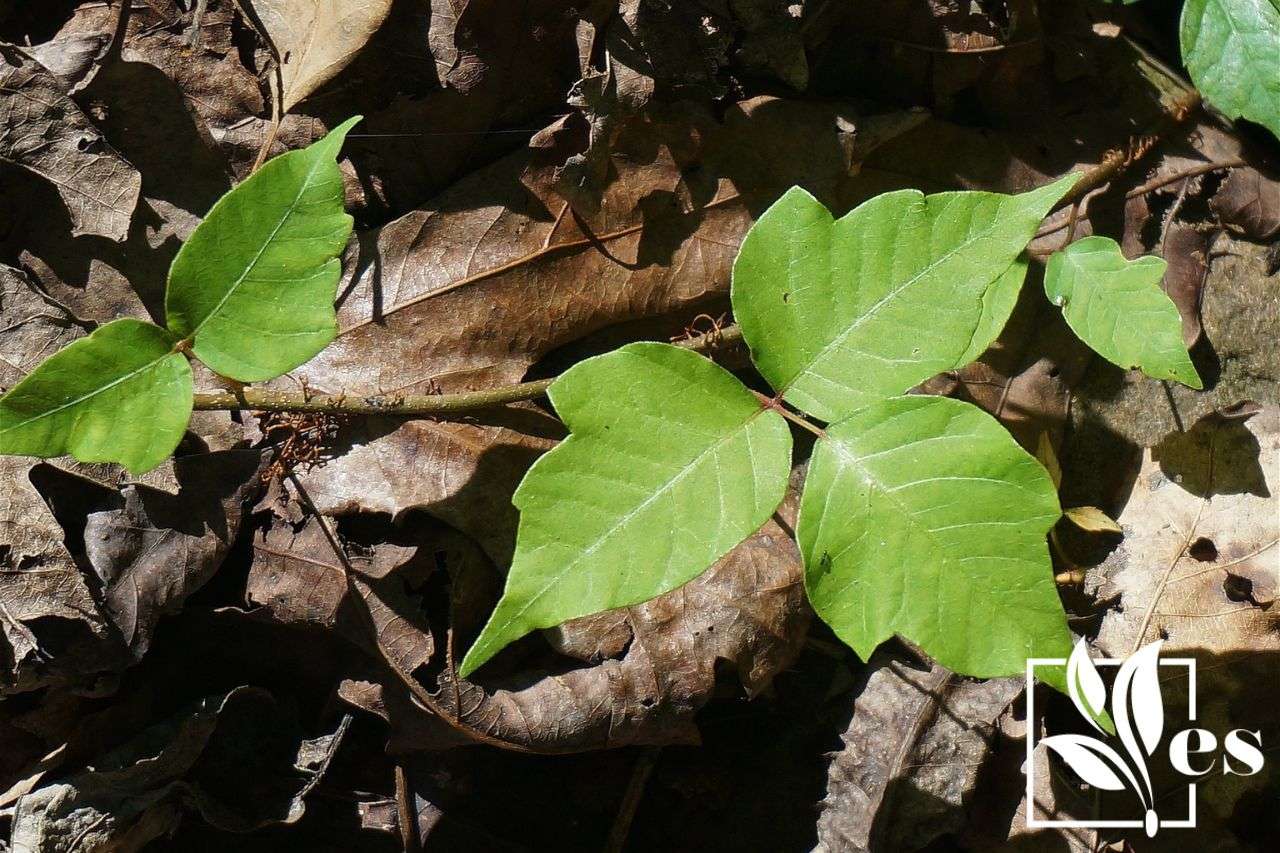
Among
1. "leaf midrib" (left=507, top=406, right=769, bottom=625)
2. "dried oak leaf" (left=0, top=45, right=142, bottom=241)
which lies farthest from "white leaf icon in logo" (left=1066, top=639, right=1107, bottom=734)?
"dried oak leaf" (left=0, top=45, right=142, bottom=241)

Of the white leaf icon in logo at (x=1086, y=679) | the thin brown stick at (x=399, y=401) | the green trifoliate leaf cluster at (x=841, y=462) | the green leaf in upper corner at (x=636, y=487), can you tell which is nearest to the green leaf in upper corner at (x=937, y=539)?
the green trifoliate leaf cluster at (x=841, y=462)

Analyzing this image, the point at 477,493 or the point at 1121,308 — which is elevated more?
the point at 1121,308

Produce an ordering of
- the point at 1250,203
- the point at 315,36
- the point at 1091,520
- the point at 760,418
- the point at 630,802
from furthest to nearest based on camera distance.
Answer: the point at 1250,203, the point at 1091,520, the point at 630,802, the point at 315,36, the point at 760,418

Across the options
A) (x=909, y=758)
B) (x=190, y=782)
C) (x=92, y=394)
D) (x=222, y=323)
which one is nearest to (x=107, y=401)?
(x=92, y=394)

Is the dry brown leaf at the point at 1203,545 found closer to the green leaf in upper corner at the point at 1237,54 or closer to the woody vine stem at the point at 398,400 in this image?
the green leaf in upper corner at the point at 1237,54

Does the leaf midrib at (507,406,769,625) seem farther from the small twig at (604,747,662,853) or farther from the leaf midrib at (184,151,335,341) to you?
the small twig at (604,747,662,853)

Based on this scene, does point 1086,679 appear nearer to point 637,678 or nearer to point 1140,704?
point 1140,704
